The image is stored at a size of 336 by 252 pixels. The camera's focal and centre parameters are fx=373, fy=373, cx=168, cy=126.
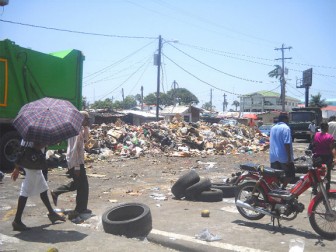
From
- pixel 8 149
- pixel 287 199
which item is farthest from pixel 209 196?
pixel 8 149

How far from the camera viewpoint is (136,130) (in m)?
20.4

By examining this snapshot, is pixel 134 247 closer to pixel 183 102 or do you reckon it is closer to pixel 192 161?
pixel 192 161

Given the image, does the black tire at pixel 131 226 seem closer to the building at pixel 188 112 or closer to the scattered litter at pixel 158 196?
the scattered litter at pixel 158 196

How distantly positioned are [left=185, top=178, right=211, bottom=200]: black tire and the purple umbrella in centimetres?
307

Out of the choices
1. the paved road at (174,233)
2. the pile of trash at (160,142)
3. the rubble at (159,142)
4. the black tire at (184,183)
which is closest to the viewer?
the paved road at (174,233)

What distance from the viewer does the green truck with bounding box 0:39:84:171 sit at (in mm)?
10336

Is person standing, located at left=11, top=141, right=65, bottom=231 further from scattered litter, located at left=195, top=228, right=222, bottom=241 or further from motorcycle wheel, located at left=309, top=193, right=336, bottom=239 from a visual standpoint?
motorcycle wheel, located at left=309, top=193, right=336, bottom=239

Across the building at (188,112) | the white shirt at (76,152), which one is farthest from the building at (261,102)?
the white shirt at (76,152)

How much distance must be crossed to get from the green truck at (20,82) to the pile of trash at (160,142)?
446 cm

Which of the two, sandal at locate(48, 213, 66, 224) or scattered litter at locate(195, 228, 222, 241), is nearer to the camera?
scattered litter at locate(195, 228, 222, 241)

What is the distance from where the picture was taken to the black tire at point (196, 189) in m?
7.55

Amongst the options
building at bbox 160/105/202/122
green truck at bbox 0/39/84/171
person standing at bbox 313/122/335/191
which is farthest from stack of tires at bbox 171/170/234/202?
building at bbox 160/105/202/122

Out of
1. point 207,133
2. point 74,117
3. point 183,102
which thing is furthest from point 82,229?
point 183,102

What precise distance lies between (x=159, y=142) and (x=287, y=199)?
14015 mm
